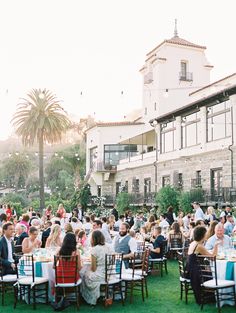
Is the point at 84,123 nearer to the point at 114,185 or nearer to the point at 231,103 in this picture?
the point at 114,185

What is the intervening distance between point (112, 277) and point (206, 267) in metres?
1.76

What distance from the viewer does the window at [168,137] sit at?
116 ft

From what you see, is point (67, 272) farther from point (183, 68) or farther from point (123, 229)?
point (183, 68)

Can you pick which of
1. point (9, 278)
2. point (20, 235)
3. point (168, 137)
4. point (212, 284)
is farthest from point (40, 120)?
point (212, 284)

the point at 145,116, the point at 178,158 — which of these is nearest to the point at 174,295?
the point at 178,158

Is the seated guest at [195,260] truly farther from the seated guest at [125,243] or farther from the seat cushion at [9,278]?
the seat cushion at [9,278]

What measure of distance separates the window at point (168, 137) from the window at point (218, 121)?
17.4ft

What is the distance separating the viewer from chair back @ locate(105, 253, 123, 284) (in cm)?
888

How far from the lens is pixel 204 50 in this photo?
1796 inches

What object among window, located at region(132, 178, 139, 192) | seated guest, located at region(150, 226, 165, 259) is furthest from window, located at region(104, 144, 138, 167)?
seated guest, located at region(150, 226, 165, 259)

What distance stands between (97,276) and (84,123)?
227ft

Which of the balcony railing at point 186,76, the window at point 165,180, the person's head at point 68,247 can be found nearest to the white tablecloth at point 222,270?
the person's head at point 68,247

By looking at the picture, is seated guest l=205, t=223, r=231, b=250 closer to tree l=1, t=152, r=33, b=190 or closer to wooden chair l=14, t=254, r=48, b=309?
wooden chair l=14, t=254, r=48, b=309

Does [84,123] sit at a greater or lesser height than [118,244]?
greater
